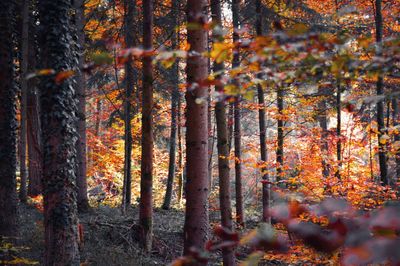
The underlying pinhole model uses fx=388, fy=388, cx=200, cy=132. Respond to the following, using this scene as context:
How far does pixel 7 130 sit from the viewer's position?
24.7ft

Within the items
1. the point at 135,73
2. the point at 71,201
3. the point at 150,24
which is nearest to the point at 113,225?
the point at 71,201

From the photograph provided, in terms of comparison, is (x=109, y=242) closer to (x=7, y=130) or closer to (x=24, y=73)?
(x=7, y=130)

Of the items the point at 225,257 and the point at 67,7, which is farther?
the point at 225,257

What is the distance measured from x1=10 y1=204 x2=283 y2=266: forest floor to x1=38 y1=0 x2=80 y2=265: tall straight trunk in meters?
1.61

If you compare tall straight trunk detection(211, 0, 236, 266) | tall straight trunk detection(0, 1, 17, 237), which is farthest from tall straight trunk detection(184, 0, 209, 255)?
tall straight trunk detection(0, 1, 17, 237)

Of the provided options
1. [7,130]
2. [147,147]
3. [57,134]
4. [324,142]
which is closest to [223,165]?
[147,147]

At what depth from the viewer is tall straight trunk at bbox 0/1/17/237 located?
748 cm

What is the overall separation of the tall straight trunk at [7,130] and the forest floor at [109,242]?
77 cm

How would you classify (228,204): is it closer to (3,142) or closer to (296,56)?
(3,142)

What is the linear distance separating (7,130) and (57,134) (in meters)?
1.97

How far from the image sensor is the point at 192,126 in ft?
21.1

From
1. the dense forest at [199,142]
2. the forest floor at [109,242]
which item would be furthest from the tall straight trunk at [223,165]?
the forest floor at [109,242]

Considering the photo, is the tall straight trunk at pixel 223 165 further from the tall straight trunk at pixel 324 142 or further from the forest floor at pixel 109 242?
the tall straight trunk at pixel 324 142

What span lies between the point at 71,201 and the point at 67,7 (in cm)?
314
